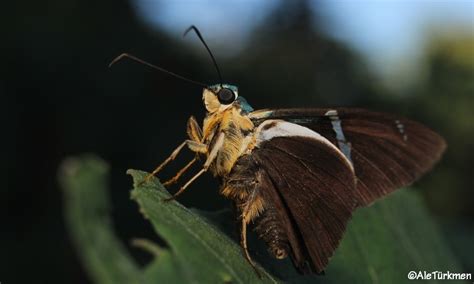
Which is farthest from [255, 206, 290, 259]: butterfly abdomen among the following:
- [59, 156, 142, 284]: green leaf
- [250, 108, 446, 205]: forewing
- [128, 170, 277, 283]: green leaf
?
[59, 156, 142, 284]: green leaf

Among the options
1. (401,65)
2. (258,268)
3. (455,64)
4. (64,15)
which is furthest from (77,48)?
(401,65)

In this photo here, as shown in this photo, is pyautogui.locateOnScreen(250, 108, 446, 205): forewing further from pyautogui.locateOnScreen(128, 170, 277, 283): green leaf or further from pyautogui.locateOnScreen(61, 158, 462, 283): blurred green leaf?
pyautogui.locateOnScreen(128, 170, 277, 283): green leaf

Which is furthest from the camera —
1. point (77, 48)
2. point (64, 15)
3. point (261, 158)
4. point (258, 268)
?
point (64, 15)

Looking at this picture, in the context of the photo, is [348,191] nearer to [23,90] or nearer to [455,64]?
[23,90]

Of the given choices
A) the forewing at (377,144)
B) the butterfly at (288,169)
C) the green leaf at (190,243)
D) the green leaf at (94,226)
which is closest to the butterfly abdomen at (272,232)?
the butterfly at (288,169)

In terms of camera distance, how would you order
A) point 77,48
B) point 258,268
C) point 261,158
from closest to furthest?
point 258,268 < point 261,158 < point 77,48

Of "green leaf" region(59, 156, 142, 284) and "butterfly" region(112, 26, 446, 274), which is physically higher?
"green leaf" region(59, 156, 142, 284)

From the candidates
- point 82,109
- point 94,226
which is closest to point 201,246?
point 94,226

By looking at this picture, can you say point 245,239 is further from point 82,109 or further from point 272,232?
point 82,109
